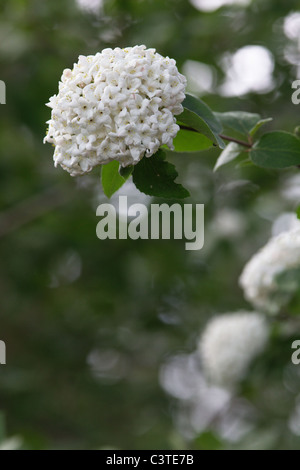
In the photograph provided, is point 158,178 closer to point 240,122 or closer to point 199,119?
point 199,119

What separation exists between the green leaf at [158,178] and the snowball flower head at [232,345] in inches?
90.1

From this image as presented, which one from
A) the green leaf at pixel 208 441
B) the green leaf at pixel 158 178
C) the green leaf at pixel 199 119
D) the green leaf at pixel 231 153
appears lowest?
the green leaf at pixel 208 441

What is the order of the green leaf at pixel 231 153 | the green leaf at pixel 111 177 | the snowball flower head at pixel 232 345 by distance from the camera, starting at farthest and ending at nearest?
the snowball flower head at pixel 232 345 < the green leaf at pixel 231 153 < the green leaf at pixel 111 177

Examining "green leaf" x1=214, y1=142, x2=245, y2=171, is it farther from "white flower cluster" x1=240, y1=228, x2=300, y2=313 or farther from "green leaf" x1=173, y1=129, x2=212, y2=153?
"white flower cluster" x1=240, y1=228, x2=300, y2=313

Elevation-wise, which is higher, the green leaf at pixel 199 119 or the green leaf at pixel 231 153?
the green leaf at pixel 231 153

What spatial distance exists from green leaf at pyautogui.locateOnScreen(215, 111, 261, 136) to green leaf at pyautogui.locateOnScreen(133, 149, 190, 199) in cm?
37

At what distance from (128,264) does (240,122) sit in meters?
3.54

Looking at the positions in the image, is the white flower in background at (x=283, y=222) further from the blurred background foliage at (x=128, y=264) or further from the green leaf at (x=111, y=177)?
the green leaf at (x=111, y=177)

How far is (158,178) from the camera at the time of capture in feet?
5.56

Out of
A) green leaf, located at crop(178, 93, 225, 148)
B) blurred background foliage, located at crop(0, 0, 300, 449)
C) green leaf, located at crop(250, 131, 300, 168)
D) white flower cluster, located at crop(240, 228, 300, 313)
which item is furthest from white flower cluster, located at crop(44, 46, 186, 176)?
blurred background foliage, located at crop(0, 0, 300, 449)

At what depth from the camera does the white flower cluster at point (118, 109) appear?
154cm

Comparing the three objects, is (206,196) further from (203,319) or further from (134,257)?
(203,319)

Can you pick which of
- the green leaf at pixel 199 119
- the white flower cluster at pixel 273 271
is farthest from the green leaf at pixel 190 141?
the white flower cluster at pixel 273 271

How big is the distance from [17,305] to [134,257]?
1.37 meters
